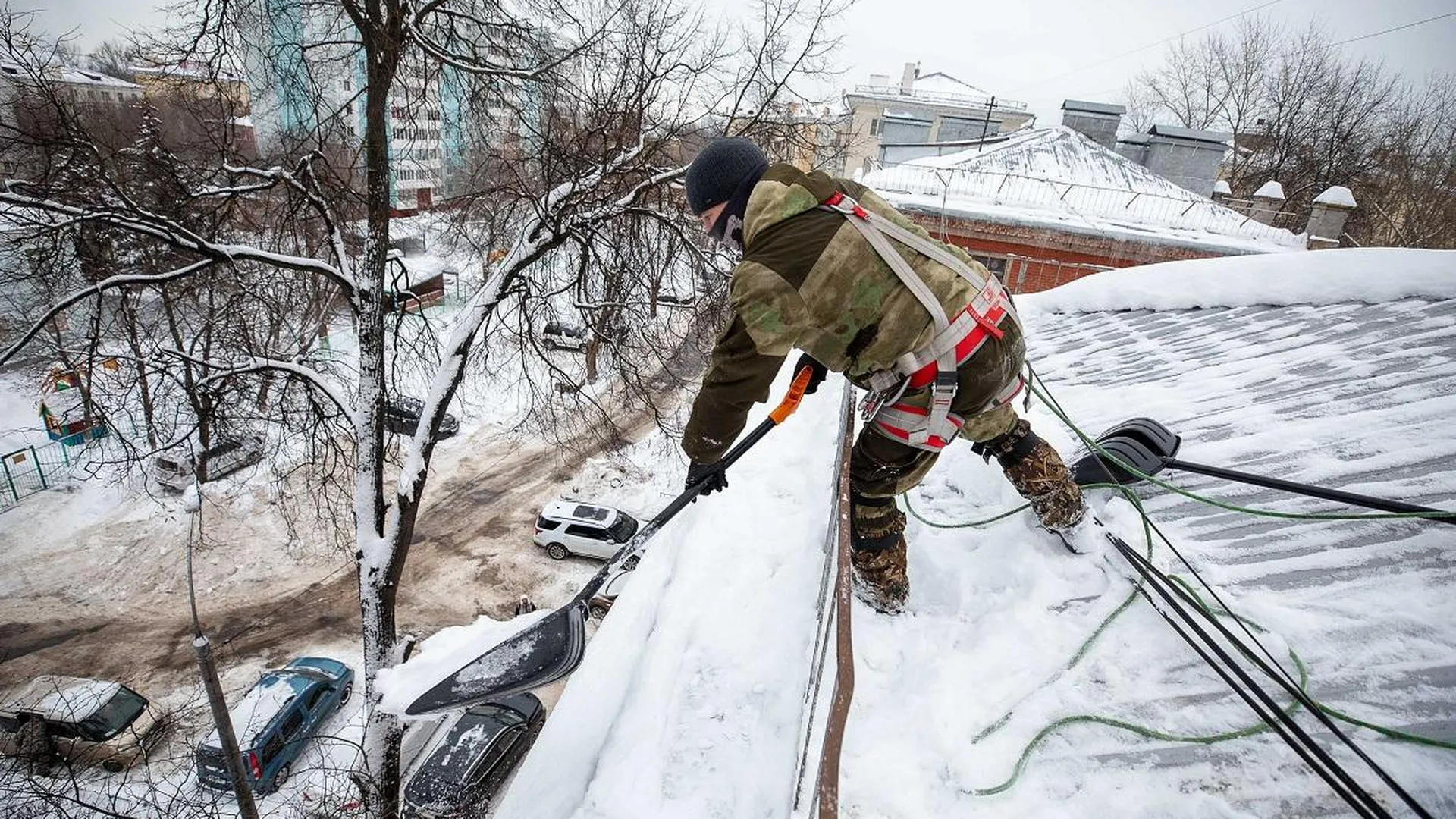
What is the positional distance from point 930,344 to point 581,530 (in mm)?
11612

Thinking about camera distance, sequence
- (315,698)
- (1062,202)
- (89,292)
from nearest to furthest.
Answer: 1. (89,292)
2. (315,698)
3. (1062,202)

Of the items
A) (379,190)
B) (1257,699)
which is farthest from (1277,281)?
(379,190)

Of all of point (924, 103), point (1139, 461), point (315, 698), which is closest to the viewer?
point (1139, 461)

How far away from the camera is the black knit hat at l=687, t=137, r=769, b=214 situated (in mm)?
2510

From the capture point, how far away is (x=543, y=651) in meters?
2.93

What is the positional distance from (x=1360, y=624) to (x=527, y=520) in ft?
46.0

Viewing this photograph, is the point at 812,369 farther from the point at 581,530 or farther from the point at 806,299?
the point at 581,530

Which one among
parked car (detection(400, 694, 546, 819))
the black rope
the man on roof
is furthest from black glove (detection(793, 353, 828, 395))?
parked car (detection(400, 694, 546, 819))

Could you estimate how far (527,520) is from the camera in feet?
47.3

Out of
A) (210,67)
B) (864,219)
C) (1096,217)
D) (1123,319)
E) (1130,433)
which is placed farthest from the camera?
(1096,217)

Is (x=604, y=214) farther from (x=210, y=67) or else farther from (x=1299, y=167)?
(x=1299, y=167)

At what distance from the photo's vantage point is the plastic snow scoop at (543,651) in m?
2.84

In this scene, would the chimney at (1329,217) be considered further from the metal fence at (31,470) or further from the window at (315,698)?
the metal fence at (31,470)

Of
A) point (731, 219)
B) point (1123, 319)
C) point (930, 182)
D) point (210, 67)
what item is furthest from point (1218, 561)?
point (930, 182)
